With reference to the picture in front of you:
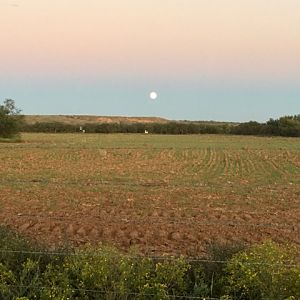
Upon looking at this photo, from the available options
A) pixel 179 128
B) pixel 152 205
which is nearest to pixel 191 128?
pixel 179 128

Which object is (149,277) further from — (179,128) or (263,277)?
(179,128)

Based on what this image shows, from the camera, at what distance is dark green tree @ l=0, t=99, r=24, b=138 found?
59166 millimetres

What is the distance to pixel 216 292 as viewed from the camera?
18.4ft

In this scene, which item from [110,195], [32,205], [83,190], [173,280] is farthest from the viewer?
[83,190]

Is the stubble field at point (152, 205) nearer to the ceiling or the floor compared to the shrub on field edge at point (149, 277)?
nearer to the floor

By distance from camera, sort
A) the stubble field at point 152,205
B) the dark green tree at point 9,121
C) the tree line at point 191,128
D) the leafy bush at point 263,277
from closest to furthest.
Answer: the leafy bush at point 263,277, the stubble field at point 152,205, the dark green tree at point 9,121, the tree line at point 191,128

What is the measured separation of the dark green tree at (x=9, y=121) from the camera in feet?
194

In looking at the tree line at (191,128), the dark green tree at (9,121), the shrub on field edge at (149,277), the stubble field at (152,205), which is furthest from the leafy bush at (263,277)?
the tree line at (191,128)

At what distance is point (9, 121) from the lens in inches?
2324

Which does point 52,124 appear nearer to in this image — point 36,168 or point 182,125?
point 182,125

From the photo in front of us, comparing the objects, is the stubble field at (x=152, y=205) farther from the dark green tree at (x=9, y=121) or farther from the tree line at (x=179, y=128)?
the tree line at (x=179, y=128)

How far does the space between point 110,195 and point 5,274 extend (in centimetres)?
1204

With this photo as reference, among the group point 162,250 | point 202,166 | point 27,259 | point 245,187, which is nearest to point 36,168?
point 202,166

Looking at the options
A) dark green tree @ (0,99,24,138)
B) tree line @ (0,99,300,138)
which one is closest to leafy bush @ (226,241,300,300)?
dark green tree @ (0,99,24,138)
